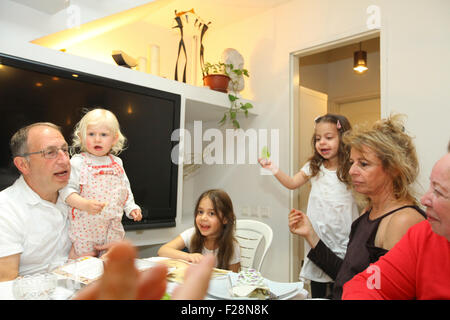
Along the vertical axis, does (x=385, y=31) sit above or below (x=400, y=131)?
above

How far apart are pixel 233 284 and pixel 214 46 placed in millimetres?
2108

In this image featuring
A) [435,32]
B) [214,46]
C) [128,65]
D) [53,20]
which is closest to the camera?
[53,20]

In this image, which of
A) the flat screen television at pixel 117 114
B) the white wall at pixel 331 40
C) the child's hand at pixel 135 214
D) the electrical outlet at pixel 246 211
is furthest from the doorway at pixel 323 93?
the child's hand at pixel 135 214

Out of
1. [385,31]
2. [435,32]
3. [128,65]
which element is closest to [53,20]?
[128,65]

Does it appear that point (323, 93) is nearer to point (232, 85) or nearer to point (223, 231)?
point (232, 85)

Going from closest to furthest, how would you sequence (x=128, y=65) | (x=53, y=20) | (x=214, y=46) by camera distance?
(x=53, y=20), (x=128, y=65), (x=214, y=46)

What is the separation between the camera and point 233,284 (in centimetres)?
61

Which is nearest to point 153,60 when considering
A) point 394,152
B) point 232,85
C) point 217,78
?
point 217,78

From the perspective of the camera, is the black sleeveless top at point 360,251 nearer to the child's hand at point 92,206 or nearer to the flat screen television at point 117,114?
the child's hand at point 92,206

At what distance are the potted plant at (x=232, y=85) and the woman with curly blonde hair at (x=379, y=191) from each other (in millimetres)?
1138

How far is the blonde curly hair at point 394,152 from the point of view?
2.99 ft

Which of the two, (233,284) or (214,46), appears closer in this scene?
(233,284)

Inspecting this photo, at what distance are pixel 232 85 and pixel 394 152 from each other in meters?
1.42
